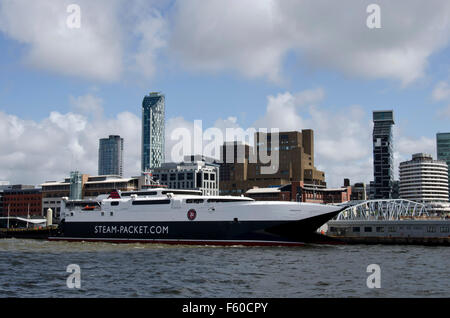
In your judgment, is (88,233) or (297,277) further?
(88,233)

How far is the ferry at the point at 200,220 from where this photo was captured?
55812mm

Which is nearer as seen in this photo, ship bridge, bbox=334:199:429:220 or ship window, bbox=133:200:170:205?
ship window, bbox=133:200:170:205

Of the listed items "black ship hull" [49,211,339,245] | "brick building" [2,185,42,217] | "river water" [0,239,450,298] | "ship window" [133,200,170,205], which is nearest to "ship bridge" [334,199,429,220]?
"black ship hull" [49,211,339,245]

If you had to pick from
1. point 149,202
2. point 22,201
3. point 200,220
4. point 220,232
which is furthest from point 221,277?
point 22,201

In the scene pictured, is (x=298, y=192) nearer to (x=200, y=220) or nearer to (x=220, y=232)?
(x=200, y=220)

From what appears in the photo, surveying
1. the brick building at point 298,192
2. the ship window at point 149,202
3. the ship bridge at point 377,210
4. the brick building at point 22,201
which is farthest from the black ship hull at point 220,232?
the brick building at point 22,201

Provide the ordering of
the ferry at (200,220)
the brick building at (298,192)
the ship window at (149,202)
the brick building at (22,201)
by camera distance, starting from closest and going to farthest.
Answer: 1. the ferry at (200,220)
2. the ship window at (149,202)
3. the brick building at (298,192)
4. the brick building at (22,201)

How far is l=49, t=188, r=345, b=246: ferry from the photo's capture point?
55.8 meters

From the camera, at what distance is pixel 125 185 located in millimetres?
168875

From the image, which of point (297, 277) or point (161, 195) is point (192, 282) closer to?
point (297, 277)

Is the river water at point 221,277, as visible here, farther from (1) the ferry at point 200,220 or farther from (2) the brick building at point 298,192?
(2) the brick building at point 298,192

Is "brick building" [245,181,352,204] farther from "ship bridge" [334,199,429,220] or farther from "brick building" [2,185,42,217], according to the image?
"brick building" [2,185,42,217]
